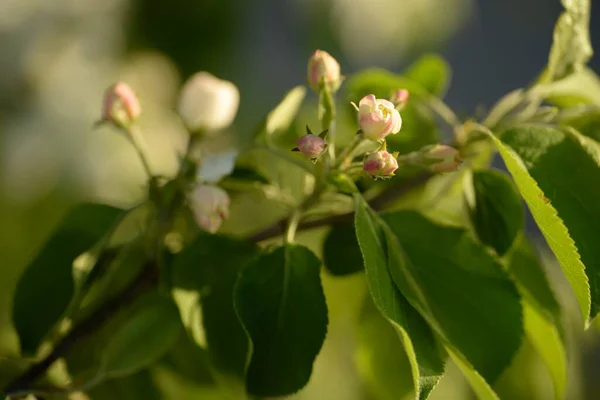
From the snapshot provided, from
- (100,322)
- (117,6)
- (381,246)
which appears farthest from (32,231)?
(381,246)

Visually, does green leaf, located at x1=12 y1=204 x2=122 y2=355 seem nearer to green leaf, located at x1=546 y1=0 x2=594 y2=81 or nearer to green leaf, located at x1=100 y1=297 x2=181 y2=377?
green leaf, located at x1=100 y1=297 x2=181 y2=377

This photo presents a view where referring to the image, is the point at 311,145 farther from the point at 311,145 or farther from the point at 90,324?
the point at 90,324

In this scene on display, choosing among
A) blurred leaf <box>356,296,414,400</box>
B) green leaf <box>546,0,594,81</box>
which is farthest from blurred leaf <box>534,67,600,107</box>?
blurred leaf <box>356,296,414,400</box>

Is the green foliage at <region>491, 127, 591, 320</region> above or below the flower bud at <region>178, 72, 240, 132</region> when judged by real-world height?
above

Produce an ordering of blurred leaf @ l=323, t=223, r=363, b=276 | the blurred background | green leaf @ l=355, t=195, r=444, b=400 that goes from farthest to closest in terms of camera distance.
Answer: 1. the blurred background
2. blurred leaf @ l=323, t=223, r=363, b=276
3. green leaf @ l=355, t=195, r=444, b=400

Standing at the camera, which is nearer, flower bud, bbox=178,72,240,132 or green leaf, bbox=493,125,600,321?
green leaf, bbox=493,125,600,321

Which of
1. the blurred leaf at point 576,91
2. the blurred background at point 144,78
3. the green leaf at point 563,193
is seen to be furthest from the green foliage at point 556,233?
the blurred background at point 144,78

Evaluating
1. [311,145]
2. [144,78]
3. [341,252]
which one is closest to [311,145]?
[311,145]

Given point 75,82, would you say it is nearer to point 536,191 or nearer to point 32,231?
point 32,231
